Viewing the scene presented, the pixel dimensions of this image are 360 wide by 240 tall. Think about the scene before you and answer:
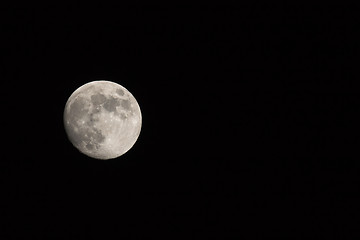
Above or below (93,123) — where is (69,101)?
above

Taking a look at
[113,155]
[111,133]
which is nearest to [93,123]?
[111,133]

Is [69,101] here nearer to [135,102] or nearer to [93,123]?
[93,123]

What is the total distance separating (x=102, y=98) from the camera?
5281mm

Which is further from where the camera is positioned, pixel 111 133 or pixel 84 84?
pixel 84 84

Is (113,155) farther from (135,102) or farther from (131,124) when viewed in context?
(135,102)

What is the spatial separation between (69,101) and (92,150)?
0.91m

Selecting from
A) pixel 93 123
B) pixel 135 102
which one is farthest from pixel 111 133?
pixel 135 102

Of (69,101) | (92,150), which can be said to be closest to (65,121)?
(69,101)

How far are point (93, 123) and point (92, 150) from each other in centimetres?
50

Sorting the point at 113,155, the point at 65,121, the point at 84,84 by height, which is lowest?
the point at 113,155

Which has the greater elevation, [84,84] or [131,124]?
[84,84]

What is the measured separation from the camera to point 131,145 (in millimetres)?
5664

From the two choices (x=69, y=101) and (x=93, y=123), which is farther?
(x=69, y=101)

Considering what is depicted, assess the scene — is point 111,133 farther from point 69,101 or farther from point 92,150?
point 69,101
